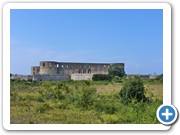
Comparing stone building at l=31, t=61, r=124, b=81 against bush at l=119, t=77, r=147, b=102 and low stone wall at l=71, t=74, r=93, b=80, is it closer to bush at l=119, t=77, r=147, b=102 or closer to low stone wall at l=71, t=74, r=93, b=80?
low stone wall at l=71, t=74, r=93, b=80

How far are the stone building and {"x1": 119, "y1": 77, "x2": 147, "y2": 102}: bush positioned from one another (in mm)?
331

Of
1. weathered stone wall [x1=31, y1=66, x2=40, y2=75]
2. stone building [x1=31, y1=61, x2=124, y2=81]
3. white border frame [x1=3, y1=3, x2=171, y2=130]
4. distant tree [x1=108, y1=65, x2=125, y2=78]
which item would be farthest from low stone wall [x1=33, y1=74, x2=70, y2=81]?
white border frame [x1=3, y1=3, x2=171, y2=130]

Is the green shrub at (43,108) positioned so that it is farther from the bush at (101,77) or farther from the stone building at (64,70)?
the bush at (101,77)

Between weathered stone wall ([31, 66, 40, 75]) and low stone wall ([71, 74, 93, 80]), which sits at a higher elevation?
weathered stone wall ([31, 66, 40, 75])

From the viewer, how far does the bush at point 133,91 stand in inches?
158

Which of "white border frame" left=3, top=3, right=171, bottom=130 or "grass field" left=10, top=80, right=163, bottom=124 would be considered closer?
Result: "white border frame" left=3, top=3, right=171, bottom=130

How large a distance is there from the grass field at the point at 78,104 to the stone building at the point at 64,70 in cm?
9

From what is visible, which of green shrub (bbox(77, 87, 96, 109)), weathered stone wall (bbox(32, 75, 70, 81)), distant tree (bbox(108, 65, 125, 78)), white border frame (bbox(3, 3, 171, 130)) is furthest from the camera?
green shrub (bbox(77, 87, 96, 109))

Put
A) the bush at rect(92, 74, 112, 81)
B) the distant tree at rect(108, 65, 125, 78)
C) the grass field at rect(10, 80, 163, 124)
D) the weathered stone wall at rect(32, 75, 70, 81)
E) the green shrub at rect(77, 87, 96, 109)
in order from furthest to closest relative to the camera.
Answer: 1. the green shrub at rect(77, 87, 96, 109)
2. the bush at rect(92, 74, 112, 81)
3. the weathered stone wall at rect(32, 75, 70, 81)
4. the distant tree at rect(108, 65, 125, 78)
5. the grass field at rect(10, 80, 163, 124)

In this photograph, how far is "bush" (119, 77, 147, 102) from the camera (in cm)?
401

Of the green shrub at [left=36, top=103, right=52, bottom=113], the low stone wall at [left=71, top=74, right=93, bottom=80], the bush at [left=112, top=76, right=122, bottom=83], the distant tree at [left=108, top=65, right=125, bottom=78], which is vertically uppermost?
the distant tree at [left=108, top=65, right=125, bottom=78]

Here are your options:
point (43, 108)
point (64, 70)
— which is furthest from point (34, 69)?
point (43, 108)
